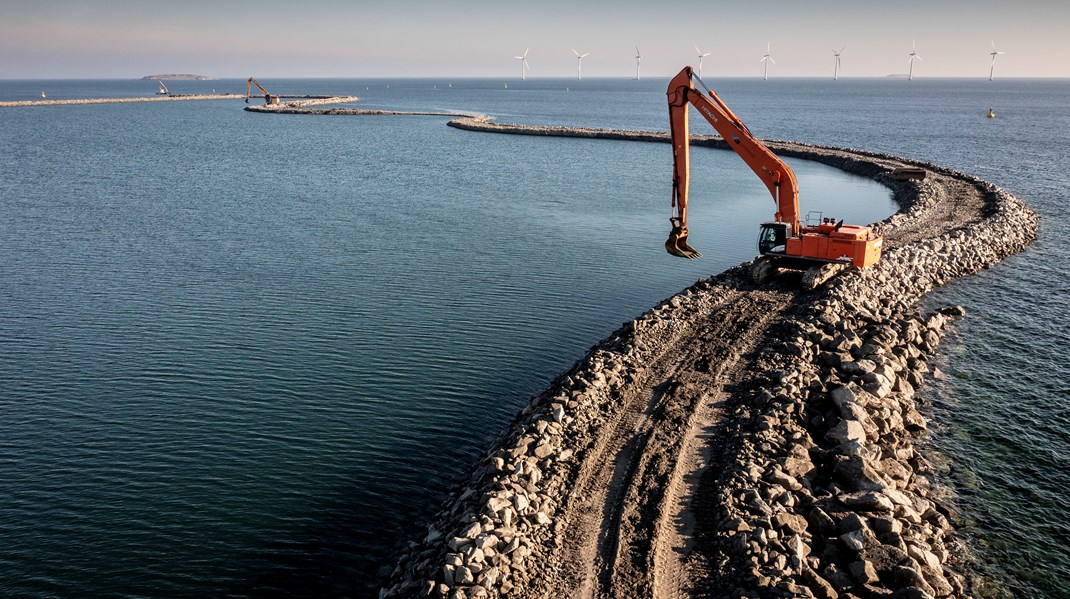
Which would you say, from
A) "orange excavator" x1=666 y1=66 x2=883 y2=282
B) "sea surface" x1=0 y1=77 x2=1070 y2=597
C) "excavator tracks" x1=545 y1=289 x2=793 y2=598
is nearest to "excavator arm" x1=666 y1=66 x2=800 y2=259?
"orange excavator" x1=666 y1=66 x2=883 y2=282

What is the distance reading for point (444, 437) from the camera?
22.1 metres

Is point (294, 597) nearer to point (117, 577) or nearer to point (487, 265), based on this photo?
point (117, 577)

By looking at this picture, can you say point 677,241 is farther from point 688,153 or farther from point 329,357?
point 329,357

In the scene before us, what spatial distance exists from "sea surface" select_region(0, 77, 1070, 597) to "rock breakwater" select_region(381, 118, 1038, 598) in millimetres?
1821

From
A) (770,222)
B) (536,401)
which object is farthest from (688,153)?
(536,401)

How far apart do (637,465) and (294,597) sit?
28.0ft

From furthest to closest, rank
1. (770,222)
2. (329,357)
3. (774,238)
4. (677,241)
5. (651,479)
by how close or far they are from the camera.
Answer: (774,238)
(770,222)
(677,241)
(329,357)
(651,479)

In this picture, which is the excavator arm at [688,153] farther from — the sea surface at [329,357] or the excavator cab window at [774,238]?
the sea surface at [329,357]

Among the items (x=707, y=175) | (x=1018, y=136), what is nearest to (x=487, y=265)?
(x=707, y=175)

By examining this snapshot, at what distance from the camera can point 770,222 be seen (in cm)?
3269

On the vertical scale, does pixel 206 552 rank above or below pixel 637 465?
below

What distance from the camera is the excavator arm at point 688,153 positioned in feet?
105

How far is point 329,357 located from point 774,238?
67.2ft

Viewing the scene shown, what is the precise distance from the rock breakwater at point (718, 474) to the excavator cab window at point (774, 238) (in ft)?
11.3
